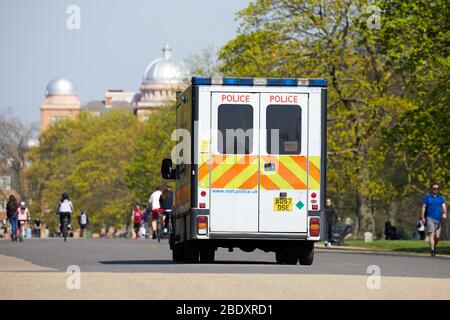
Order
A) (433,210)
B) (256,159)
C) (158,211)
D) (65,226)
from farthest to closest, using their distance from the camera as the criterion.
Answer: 1. (65,226)
2. (158,211)
3. (433,210)
4. (256,159)

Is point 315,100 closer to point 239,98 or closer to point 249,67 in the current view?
point 239,98

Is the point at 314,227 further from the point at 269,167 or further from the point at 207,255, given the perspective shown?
the point at 207,255

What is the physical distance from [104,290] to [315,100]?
8.45m

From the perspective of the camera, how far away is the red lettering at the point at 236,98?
24.9 meters

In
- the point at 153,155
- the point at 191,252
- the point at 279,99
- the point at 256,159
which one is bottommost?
the point at 191,252

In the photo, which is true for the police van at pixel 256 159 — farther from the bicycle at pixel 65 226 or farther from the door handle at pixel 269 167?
the bicycle at pixel 65 226

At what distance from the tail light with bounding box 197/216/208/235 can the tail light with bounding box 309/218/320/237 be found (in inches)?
67.2

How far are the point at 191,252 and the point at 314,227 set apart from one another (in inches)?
92.8

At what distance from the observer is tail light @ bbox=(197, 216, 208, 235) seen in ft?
81.8

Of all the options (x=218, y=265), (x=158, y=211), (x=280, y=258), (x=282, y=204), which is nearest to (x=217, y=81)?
(x=282, y=204)

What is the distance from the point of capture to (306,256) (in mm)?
25859

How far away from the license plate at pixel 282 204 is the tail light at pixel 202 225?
1154 mm

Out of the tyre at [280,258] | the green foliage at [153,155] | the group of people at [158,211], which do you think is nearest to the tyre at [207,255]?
the tyre at [280,258]
